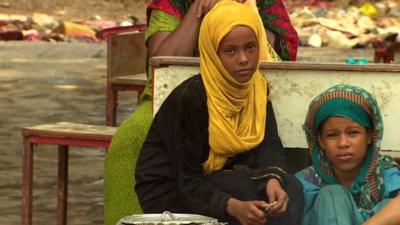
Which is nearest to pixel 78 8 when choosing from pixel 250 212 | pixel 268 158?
pixel 268 158

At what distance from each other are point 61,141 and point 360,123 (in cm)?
178

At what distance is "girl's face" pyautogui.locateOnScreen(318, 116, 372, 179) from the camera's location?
458cm

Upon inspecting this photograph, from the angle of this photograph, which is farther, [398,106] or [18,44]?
[18,44]

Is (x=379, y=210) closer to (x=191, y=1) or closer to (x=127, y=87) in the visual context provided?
(x=191, y=1)

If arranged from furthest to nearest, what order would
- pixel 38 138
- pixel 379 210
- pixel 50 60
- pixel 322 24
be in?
pixel 322 24, pixel 50 60, pixel 38 138, pixel 379 210

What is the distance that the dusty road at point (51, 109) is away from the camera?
7629 millimetres

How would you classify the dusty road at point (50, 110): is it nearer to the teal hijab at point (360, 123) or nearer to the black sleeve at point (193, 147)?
the black sleeve at point (193, 147)

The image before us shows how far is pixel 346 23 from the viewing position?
21250mm

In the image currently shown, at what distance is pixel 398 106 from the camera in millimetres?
4926

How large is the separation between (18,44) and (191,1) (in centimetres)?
1183

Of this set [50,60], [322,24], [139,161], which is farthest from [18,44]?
[139,161]

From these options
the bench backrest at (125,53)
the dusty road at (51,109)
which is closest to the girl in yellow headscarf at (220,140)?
the dusty road at (51,109)

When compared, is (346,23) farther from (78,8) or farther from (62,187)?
(62,187)

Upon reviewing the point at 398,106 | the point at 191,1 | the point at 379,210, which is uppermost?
the point at 191,1
